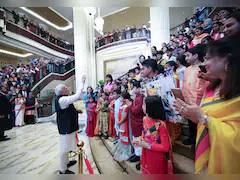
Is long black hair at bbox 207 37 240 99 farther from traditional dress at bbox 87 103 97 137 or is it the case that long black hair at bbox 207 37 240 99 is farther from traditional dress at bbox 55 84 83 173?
traditional dress at bbox 87 103 97 137

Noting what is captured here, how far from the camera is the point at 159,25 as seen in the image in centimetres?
145

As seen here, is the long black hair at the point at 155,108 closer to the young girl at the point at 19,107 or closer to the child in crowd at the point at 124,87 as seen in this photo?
the child in crowd at the point at 124,87

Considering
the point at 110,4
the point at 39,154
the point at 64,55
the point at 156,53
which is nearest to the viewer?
the point at 110,4

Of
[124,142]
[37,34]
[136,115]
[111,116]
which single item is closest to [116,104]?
[111,116]

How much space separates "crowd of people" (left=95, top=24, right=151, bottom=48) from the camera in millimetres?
1466

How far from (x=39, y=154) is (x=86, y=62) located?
3.34 feet

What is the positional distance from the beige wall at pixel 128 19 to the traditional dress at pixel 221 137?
1.03 metres

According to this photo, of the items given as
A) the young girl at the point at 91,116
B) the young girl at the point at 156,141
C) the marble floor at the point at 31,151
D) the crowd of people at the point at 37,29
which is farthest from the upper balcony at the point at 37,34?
the young girl at the point at 156,141

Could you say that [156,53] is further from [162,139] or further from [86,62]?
[162,139]

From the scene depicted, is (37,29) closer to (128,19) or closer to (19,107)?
(19,107)

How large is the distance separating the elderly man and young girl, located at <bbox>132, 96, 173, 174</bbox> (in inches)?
26.7

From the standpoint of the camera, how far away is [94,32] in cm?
149

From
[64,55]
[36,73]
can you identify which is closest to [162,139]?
[64,55]

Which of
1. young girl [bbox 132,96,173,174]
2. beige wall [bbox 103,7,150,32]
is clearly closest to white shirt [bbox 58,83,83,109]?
young girl [bbox 132,96,173,174]
